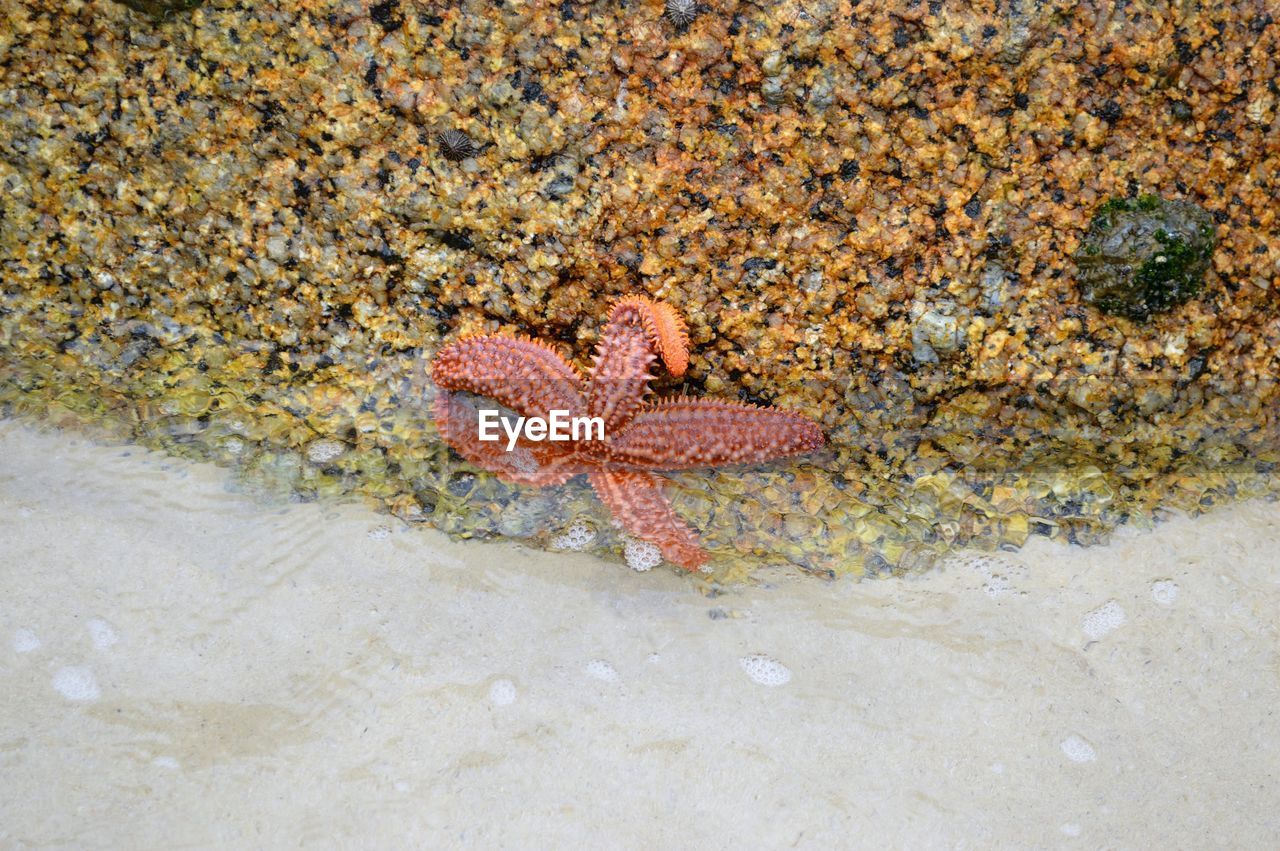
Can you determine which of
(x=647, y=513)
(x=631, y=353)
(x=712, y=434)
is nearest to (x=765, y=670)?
(x=647, y=513)

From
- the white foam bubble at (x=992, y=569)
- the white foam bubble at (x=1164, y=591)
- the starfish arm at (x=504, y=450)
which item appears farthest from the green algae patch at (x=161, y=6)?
the white foam bubble at (x=1164, y=591)

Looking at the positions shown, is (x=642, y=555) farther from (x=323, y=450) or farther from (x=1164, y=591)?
(x=1164, y=591)

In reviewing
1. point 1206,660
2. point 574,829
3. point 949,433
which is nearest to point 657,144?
point 949,433

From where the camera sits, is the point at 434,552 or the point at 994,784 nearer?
the point at 994,784

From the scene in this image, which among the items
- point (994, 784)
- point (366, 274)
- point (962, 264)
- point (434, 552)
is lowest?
point (994, 784)

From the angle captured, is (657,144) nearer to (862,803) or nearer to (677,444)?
(677,444)

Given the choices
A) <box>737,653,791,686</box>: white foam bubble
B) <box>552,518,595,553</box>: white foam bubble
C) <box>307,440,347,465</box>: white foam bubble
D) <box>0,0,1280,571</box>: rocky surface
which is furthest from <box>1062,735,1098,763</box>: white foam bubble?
<box>307,440,347,465</box>: white foam bubble

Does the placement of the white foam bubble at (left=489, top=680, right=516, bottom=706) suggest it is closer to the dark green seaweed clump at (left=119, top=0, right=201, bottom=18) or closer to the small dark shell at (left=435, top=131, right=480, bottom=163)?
the small dark shell at (left=435, top=131, right=480, bottom=163)

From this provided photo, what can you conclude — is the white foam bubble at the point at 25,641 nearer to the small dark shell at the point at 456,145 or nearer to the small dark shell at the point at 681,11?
the small dark shell at the point at 456,145
